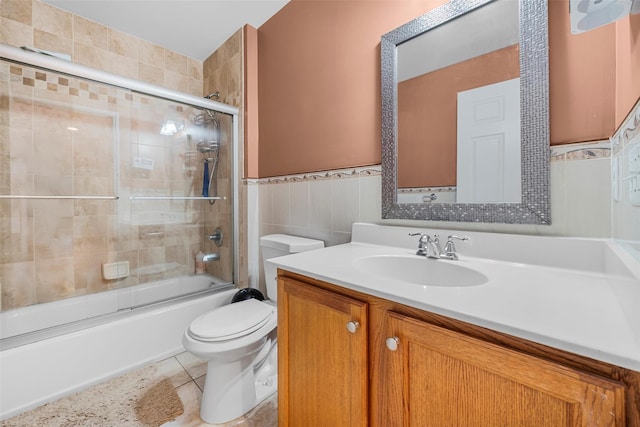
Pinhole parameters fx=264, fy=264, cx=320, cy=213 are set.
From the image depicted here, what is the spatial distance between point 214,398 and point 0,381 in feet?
3.21

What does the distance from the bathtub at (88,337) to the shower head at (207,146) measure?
1.11 m

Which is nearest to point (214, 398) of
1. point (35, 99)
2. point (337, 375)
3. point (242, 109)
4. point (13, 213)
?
point (337, 375)

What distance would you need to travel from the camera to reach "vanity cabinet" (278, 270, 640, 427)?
415 millimetres

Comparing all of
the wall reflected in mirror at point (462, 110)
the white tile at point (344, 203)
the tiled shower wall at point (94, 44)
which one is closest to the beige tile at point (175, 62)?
the tiled shower wall at point (94, 44)

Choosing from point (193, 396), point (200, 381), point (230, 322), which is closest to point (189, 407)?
point (193, 396)

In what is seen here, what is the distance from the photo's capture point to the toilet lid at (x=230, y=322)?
1129 mm

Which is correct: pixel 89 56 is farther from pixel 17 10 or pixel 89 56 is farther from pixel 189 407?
pixel 189 407

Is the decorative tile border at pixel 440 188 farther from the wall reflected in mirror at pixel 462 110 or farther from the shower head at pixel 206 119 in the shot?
the shower head at pixel 206 119

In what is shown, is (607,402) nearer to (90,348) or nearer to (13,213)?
(90,348)

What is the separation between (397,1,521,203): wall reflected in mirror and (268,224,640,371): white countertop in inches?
13.1

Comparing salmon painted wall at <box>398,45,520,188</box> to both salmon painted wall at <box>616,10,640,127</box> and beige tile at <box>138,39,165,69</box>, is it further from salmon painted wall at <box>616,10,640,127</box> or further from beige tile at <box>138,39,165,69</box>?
beige tile at <box>138,39,165,69</box>

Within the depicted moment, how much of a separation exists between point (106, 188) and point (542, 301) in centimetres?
251

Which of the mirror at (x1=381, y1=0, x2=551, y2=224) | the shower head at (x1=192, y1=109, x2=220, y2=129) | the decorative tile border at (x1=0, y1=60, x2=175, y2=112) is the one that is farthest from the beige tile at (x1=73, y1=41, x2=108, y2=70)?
the mirror at (x1=381, y1=0, x2=551, y2=224)

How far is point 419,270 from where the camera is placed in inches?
39.6
